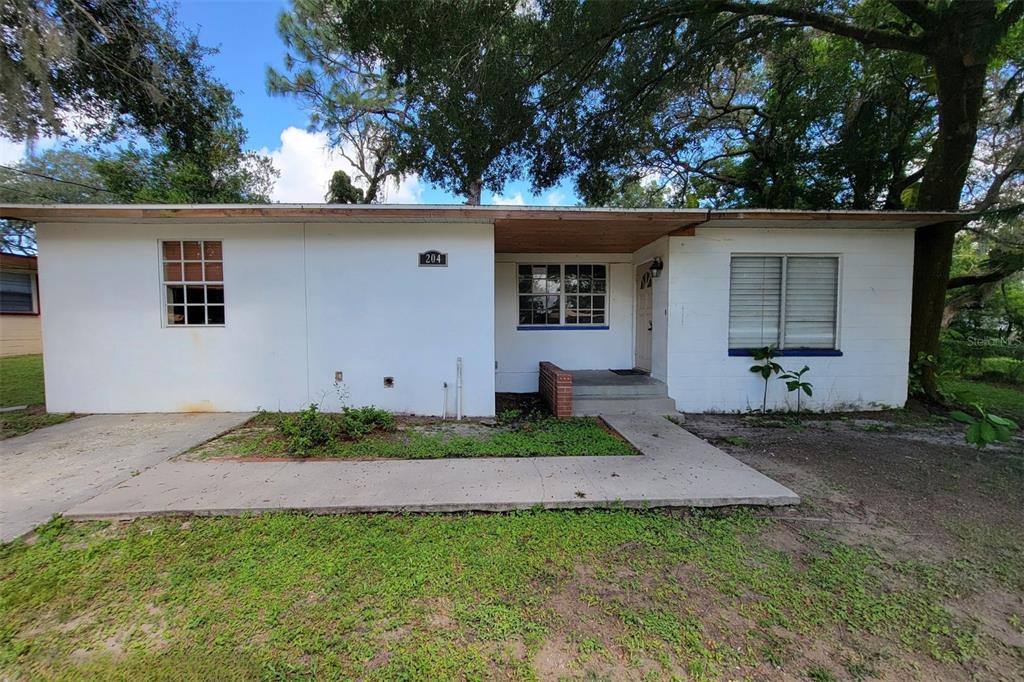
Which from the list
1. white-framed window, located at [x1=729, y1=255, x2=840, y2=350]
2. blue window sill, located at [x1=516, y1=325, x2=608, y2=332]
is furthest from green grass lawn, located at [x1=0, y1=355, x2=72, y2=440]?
white-framed window, located at [x1=729, y1=255, x2=840, y2=350]

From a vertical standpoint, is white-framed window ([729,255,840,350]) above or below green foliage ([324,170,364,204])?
below

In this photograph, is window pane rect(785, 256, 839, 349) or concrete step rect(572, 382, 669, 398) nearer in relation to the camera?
concrete step rect(572, 382, 669, 398)

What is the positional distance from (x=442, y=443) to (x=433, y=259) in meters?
2.55

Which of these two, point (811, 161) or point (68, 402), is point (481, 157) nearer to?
point (68, 402)

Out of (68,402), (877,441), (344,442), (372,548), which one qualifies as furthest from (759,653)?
(68,402)

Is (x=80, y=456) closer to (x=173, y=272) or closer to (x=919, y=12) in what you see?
(x=173, y=272)

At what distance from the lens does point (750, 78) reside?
1030cm

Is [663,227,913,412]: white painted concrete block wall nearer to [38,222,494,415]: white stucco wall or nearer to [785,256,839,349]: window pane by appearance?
[785,256,839,349]: window pane

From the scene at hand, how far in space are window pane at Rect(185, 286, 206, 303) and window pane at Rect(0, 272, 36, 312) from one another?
11.8m

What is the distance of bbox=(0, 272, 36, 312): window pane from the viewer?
39.4 ft

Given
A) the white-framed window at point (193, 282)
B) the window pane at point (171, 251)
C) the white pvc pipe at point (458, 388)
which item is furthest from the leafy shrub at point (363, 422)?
the window pane at point (171, 251)

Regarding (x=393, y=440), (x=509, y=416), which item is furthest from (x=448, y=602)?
(x=509, y=416)

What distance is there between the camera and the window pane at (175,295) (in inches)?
230

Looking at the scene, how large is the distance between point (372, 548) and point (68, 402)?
20.4 ft
